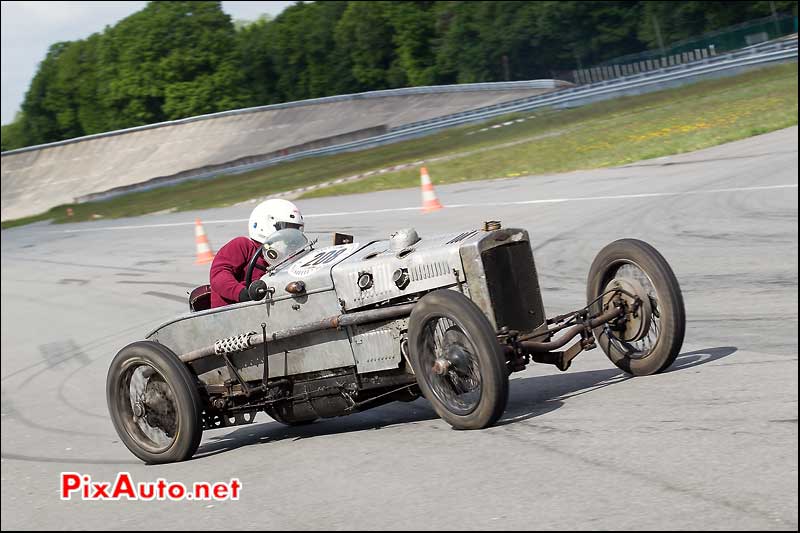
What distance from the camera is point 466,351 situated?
239 inches

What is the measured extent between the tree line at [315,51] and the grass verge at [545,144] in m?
3.28

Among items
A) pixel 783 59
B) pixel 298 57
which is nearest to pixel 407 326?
pixel 783 59

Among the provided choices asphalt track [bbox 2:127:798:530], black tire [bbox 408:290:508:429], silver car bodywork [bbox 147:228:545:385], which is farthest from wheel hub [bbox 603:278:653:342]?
black tire [bbox 408:290:508:429]

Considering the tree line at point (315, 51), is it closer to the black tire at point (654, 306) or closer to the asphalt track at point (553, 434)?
the asphalt track at point (553, 434)

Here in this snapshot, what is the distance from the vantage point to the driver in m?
7.53

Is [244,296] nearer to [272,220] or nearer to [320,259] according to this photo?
[320,259]

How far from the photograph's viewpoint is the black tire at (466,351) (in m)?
5.84

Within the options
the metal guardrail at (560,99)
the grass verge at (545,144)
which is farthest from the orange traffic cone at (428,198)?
the metal guardrail at (560,99)

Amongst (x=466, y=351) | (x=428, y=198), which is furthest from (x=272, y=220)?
(x=428, y=198)

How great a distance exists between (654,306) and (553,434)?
1422mm

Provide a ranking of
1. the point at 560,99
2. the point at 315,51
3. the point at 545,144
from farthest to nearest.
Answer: the point at 315,51 < the point at 560,99 < the point at 545,144

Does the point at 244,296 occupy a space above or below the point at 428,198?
above

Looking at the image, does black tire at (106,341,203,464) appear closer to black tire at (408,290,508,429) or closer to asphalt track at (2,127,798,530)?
asphalt track at (2,127,798,530)

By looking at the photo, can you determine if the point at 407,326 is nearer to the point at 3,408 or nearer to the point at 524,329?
the point at 524,329
